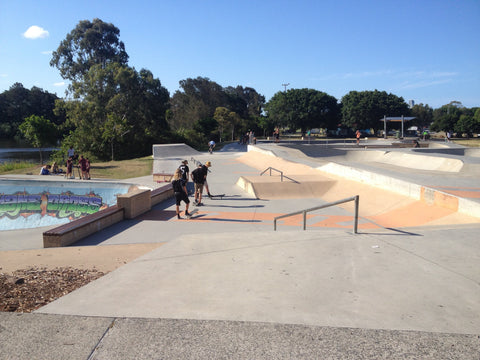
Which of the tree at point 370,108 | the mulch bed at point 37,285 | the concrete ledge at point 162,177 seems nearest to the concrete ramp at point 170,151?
the concrete ledge at point 162,177

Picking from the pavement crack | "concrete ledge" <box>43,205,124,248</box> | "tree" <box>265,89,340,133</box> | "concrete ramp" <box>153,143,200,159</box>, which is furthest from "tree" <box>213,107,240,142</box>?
the pavement crack

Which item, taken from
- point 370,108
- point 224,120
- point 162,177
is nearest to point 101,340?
point 162,177

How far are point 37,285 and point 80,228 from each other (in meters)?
3.71

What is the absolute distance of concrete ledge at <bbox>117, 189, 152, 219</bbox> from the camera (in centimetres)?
988

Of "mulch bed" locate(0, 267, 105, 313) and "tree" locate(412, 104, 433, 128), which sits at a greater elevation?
"tree" locate(412, 104, 433, 128)

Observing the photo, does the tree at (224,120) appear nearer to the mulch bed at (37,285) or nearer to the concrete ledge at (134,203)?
the concrete ledge at (134,203)

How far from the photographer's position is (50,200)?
15.7 m

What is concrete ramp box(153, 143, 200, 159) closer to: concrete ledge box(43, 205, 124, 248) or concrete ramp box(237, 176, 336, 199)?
concrete ramp box(237, 176, 336, 199)

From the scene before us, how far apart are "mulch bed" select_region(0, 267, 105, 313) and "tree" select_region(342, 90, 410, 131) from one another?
199 ft

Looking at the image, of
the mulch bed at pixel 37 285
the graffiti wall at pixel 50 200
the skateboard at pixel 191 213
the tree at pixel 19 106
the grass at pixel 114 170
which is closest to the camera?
the mulch bed at pixel 37 285

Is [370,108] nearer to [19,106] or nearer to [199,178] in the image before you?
[199,178]

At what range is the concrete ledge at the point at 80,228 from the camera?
296 inches

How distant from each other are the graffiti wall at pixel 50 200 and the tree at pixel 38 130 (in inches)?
397

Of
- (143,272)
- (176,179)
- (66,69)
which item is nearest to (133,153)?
(66,69)
